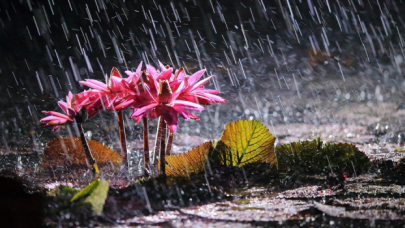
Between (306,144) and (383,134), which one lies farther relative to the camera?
(383,134)

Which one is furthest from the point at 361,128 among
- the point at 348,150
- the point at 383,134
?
the point at 348,150

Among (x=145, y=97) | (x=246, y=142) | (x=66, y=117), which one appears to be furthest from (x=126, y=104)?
(x=246, y=142)

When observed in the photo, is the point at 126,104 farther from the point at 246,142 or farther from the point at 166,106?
the point at 246,142

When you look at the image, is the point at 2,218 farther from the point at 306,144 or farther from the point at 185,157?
the point at 306,144

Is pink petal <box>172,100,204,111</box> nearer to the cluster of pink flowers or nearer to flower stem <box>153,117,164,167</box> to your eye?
the cluster of pink flowers

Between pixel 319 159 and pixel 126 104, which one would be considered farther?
pixel 319 159

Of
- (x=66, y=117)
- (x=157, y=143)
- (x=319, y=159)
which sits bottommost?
(x=319, y=159)

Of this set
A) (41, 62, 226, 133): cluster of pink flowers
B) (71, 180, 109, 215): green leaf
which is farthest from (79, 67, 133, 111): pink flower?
(71, 180, 109, 215): green leaf
